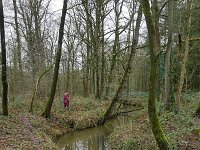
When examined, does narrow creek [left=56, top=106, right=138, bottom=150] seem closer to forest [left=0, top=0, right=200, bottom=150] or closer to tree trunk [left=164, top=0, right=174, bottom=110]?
forest [left=0, top=0, right=200, bottom=150]

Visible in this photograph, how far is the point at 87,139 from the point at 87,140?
20 centimetres

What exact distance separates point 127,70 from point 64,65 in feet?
81.8

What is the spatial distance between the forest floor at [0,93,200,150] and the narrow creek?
0.44 meters

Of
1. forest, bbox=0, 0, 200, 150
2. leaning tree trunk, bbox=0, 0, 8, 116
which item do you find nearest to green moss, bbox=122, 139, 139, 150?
forest, bbox=0, 0, 200, 150

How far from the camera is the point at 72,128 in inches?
736

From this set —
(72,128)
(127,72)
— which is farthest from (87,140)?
(127,72)

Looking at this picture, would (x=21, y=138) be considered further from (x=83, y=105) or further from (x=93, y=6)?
(x=93, y=6)

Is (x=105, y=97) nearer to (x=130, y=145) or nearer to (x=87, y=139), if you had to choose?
(x=87, y=139)

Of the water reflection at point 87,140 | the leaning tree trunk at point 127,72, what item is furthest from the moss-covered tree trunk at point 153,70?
the leaning tree trunk at point 127,72

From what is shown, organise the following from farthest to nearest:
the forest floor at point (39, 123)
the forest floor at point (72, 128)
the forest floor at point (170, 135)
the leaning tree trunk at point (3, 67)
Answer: the leaning tree trunk at point (3, 67) < the forest floor at point (39, 123) < the forest floor at point (72, 128) < the forest floor at point (170, 135)

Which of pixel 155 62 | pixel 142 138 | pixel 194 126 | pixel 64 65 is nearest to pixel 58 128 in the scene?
pixel 142 138

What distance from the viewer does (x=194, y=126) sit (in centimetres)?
1248

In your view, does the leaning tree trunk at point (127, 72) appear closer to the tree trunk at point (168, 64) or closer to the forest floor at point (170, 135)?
the tree trunk at point (168, 64)

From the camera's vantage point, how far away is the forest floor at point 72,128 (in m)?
11.5
